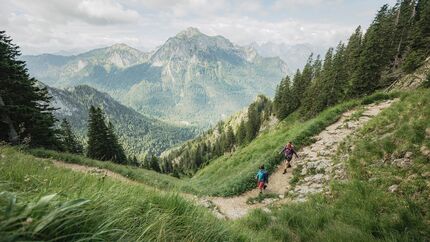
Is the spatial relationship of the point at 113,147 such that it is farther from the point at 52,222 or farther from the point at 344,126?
the point at 52,222

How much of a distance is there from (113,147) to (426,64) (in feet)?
159

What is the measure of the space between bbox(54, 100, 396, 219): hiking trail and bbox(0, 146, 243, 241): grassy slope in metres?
8.18

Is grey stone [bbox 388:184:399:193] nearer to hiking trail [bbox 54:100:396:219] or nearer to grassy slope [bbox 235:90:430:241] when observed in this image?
grassy slope [bbox 235:90:430:241]

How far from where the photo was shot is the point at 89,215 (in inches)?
101

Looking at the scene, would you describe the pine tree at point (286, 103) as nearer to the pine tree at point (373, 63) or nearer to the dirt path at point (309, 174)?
the pine tree at point (373, 63)

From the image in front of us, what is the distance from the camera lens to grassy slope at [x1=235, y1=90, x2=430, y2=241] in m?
6.10

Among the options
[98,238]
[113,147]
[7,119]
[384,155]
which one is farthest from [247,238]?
[113,147]

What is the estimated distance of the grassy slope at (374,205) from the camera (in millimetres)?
6102

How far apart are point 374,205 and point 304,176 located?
28.6 feet

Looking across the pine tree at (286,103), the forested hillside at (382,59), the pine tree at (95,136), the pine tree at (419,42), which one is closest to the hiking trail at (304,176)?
the forested hillside at (382,59)

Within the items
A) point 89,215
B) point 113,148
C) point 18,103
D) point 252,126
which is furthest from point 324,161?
point 252,126

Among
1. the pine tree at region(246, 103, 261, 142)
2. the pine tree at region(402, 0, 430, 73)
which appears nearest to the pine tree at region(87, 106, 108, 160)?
the pine tree at region(402, 0, 430, 73)

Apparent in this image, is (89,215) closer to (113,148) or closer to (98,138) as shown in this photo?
(98,138)

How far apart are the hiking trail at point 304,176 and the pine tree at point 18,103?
8356 millimetres
